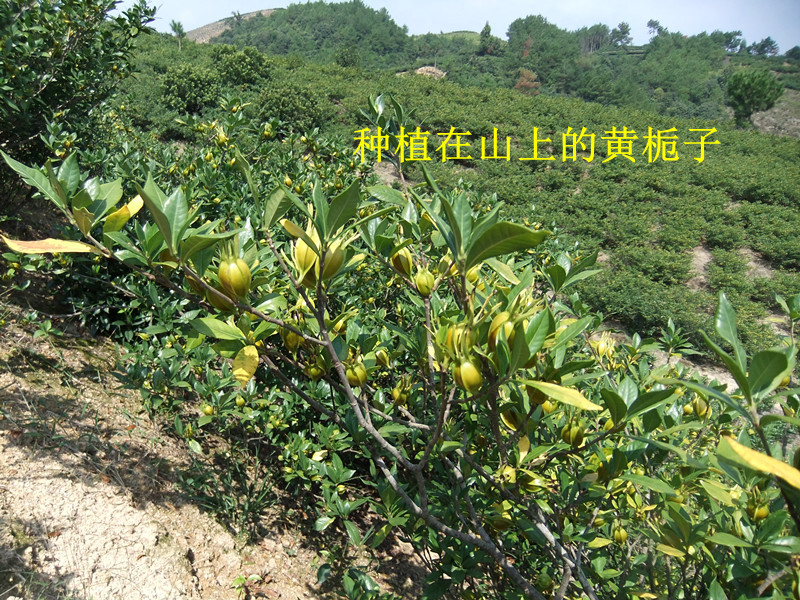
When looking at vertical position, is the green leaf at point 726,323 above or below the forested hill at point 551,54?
below

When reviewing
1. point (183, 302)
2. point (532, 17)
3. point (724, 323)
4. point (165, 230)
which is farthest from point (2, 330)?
point (532, 17)

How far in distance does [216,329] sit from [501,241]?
1.57ft

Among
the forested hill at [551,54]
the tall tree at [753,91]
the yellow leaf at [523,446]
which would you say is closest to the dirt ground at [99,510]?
the yellow leaf at [523,446]

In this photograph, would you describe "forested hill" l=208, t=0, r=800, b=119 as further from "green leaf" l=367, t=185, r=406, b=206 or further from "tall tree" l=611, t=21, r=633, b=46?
"green leaf" l=367, t=185, r=406, b=206

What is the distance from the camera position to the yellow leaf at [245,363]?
2.69 feet

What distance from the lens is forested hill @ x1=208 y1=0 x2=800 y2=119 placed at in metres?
42.4

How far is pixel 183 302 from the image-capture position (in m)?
1.94

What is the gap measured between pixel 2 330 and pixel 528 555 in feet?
6.70

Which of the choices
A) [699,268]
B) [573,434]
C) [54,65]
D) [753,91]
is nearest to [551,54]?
[753,91]

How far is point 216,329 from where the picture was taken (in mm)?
822

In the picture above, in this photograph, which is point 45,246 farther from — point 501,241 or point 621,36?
point 621,36

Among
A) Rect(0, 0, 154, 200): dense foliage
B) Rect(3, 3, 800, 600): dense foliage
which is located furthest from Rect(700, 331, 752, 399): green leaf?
Rect(0, 0, 154, 200): dense foliage

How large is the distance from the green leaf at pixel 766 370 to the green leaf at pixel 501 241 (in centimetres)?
27

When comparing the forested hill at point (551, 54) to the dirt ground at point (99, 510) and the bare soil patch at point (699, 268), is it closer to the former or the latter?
the bare soil patch at point (699, 268)
